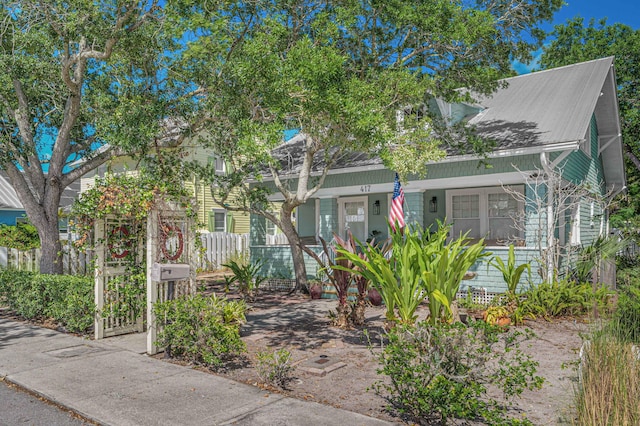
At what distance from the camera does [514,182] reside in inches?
497

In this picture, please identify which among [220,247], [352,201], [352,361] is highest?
[352,201]

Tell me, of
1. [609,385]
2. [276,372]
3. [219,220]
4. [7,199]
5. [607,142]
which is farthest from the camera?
[219,220]

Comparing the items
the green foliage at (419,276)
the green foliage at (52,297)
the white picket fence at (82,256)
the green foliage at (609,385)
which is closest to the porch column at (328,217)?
the white picket fence at (82,256)

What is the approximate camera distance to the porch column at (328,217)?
623 inches

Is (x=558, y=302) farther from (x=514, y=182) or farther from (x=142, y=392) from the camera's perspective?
(x=142, y=392)

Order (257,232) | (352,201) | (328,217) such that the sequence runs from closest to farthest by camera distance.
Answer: (328,217) < (257,232) < (352,201)

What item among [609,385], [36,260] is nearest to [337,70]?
[609,385]

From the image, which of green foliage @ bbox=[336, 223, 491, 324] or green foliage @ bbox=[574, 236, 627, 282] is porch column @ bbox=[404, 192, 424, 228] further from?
green foliage @ bbox=[336, 223, 491, 324]

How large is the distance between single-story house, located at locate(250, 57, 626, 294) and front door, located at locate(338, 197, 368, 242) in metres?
0.04

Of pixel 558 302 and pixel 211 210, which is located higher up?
pixel 211 210

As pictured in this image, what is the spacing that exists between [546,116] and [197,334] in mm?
11285

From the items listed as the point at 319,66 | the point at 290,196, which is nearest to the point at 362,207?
the point at 290,196

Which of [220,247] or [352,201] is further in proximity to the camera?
[220,247]

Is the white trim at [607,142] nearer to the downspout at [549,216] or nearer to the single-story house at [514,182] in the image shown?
the single-story house at [514,182]
